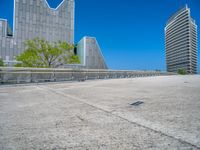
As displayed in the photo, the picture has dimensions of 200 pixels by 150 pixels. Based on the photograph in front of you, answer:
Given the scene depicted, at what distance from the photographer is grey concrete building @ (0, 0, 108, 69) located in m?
72.0

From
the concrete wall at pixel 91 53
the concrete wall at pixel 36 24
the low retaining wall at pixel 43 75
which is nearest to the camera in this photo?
the low retaining wall at pixel 43 75

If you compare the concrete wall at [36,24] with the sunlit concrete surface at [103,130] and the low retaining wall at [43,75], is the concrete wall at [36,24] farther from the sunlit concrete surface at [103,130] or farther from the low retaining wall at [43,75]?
the sunlit concrete surface at [103,130]

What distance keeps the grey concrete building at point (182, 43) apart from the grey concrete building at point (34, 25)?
75569 mm

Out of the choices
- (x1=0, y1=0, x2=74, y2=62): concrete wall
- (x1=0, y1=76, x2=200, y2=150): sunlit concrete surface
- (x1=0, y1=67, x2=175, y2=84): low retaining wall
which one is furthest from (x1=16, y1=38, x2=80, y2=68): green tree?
(x1=0, y1=0, x2=74, y2=62): concrete wall

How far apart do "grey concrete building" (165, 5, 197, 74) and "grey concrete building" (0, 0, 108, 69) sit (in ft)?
248

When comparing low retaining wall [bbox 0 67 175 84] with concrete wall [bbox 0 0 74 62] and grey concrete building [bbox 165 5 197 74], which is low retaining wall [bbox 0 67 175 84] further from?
grey concrete building [bbox 165 5 197 74]

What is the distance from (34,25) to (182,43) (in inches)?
4082

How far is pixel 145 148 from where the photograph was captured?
2.21m

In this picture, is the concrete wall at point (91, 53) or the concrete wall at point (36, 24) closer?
the concrete wall at point (36, 24)

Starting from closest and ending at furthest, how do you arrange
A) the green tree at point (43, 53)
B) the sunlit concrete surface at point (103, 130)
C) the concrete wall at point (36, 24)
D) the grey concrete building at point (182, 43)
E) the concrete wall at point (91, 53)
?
the sunlit concrete surface at point (103, 130) < the green tree at point (43, 53) < the concrete wall at point (36, 24) < the concrete wall at point (91, 53) < the grey concrete building at point (182, 43)

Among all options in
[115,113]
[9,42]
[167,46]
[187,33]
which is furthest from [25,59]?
[167,46]

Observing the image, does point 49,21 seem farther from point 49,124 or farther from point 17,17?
point 49,124

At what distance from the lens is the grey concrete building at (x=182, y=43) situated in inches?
4926

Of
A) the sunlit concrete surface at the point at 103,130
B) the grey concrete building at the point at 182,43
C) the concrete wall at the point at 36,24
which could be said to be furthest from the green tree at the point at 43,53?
the grey concrete building at the point at 182,43
